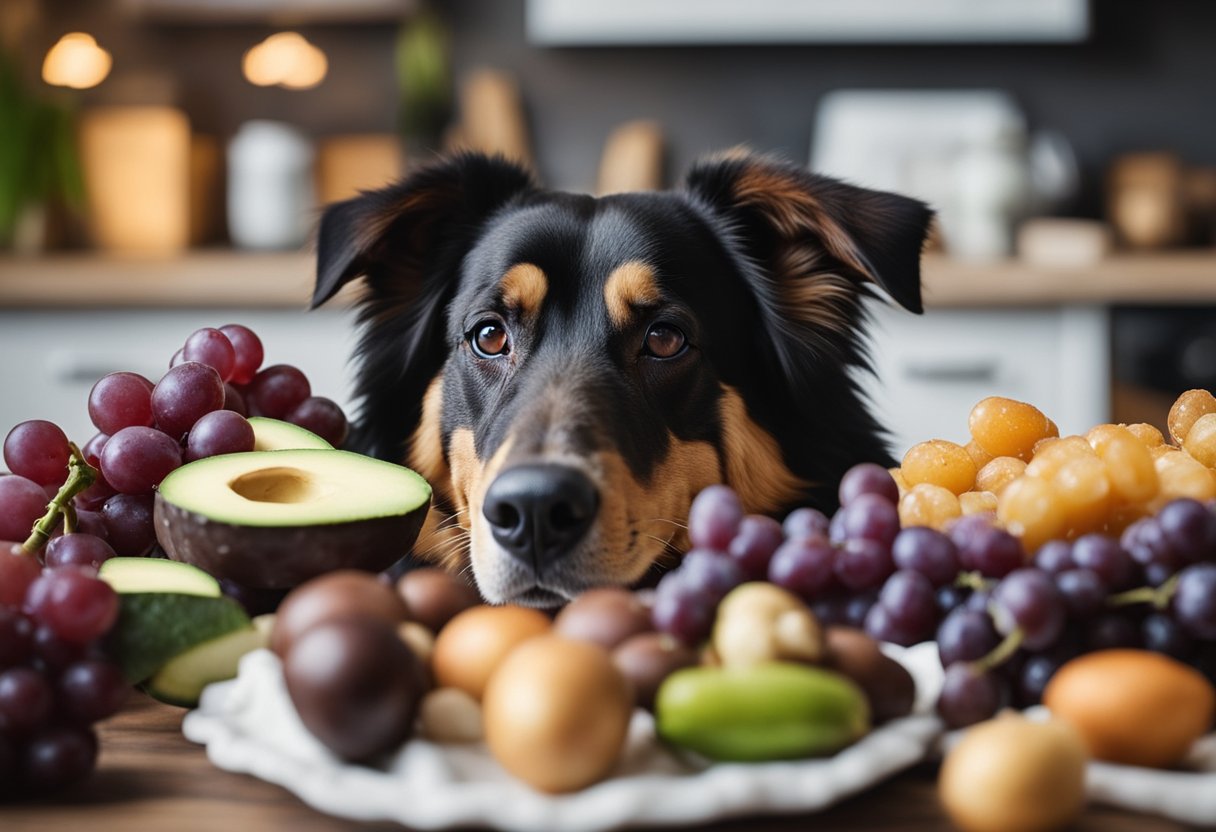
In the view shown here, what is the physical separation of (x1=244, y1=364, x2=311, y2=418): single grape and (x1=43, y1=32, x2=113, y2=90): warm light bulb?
3016 millimetres

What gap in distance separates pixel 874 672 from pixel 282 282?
3.03 m

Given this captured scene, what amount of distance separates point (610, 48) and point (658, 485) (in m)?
3.22

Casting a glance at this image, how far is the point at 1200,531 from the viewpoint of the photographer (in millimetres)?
653

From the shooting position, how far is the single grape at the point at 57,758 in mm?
600

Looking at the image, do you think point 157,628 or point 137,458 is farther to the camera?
point 137,458

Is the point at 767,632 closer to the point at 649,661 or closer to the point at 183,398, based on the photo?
the point at 649,661

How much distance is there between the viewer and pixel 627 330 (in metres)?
1.39

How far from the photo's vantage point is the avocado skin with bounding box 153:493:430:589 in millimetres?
765

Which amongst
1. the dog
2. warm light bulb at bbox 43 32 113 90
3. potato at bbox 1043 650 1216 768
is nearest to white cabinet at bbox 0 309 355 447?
warm light bulb at bbox 43 32 113 90

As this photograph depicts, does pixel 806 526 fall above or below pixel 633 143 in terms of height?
below

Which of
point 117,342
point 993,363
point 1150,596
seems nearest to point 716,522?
point 1150,596

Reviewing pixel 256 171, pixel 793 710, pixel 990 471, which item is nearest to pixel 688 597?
pixel 793 710

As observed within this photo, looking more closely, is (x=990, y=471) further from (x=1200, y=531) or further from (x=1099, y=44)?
(x=1099, y=44)

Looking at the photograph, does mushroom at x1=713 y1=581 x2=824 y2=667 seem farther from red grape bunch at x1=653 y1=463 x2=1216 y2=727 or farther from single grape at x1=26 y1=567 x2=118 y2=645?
single grape at x1=26 y1=567 x2=118 y2=645
